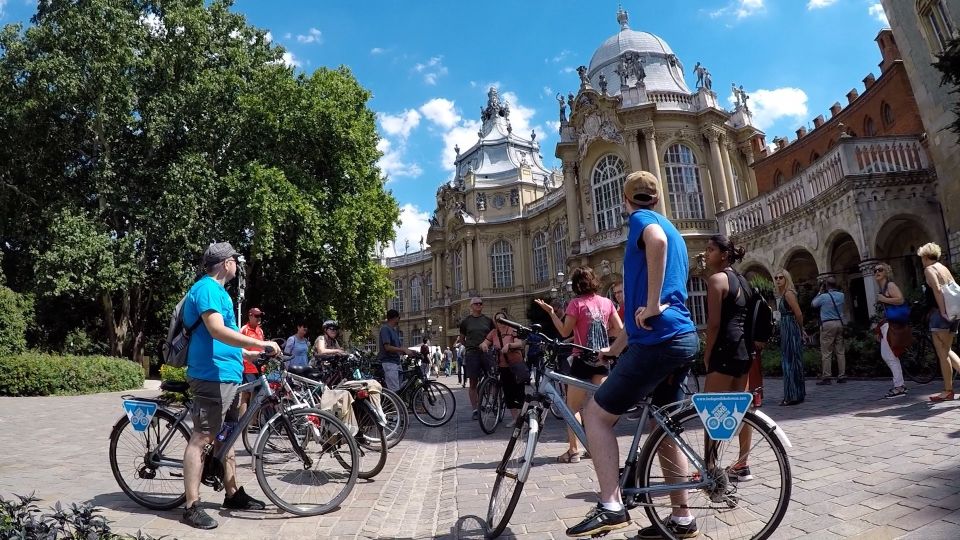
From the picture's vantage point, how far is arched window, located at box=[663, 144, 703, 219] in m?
26.6

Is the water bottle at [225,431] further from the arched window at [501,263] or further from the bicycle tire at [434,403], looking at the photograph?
the arched window at [501,263]

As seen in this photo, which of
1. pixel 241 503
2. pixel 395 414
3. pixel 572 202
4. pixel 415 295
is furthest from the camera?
pixel 415 295

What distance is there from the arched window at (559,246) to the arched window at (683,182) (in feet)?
46.8

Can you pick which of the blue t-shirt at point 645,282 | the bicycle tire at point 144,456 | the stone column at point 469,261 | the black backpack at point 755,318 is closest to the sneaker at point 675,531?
the blue t-shirt at point 645,282

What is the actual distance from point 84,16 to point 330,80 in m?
8.52

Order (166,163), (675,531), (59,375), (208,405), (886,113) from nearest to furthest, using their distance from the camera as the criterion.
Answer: (675,531) → (208,405) → (59,375) → (166,163) → (886,113)

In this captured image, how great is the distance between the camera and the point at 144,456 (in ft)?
14.3

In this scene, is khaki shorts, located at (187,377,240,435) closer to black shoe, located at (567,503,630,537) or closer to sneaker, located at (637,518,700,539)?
black shoe, located at (567,503,630,537)

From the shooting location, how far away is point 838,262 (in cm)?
1928

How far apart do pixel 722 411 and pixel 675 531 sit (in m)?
0.77

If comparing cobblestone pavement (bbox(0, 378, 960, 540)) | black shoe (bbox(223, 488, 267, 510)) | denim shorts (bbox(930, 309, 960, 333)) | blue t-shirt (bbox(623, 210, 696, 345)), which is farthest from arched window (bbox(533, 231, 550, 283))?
blue t-shirt (bbox(623, 210, 696, 345))

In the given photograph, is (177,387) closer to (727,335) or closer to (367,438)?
(367,438)

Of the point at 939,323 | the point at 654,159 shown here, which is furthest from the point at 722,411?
the point at 654,159

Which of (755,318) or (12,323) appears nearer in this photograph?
(755,318)
